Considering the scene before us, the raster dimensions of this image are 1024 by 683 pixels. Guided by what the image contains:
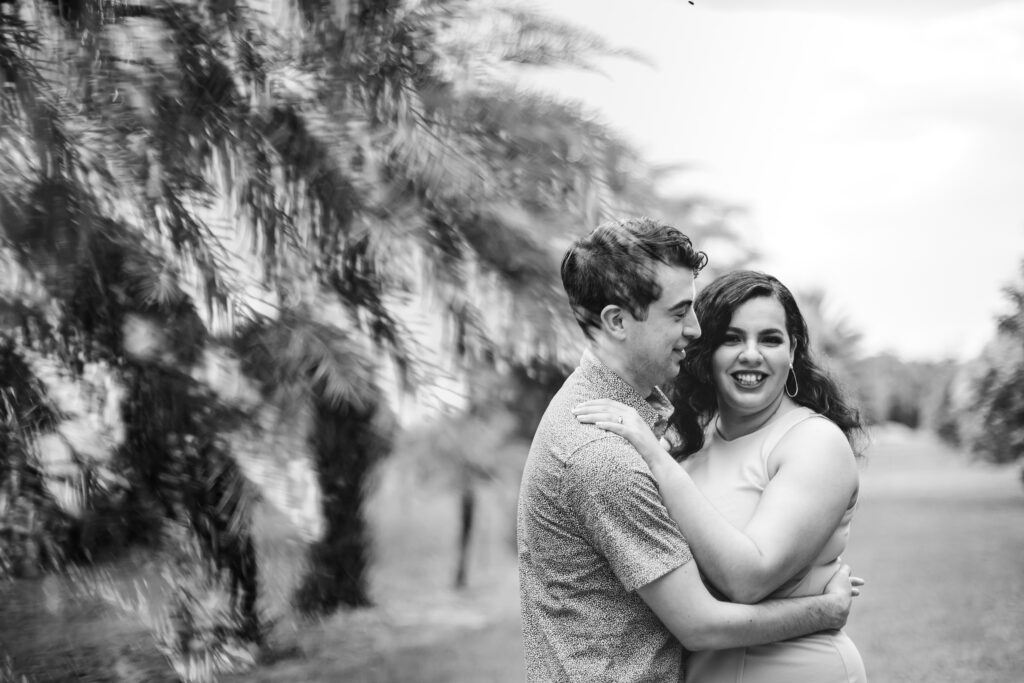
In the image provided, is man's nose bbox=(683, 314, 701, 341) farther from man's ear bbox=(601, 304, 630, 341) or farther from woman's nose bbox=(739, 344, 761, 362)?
woman's nose bbox=(739, 344, 761, 362)

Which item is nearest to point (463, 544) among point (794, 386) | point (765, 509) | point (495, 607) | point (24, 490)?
point (495, 607)

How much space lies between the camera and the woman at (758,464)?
1665 millimetres

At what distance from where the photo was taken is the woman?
167 cm

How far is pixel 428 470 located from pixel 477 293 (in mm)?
734

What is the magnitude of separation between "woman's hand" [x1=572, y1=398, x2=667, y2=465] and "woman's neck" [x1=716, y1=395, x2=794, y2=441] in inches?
19.2

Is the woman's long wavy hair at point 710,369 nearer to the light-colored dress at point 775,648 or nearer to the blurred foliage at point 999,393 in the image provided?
the light-colored dress at point 775,648

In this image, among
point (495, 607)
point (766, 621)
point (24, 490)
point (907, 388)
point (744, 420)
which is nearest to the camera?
point (24, 490)

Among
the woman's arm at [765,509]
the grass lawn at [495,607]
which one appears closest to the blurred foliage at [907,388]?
the grass lawn at [495,607]

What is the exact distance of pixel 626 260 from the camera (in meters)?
1.72

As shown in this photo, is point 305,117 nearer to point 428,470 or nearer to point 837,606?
point 428,470

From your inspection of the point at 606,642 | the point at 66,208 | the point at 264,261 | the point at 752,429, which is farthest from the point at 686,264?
the point at 66,208

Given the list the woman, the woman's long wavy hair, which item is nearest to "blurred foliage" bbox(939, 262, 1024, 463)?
the woman's long wavy hair

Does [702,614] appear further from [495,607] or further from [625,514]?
[495,607]

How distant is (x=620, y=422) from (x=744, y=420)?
0.58 meters
